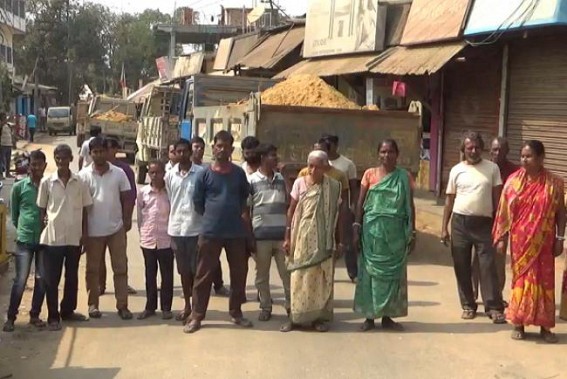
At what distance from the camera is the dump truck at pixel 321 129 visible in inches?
363

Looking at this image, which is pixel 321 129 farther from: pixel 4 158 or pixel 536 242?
pixel 4 158

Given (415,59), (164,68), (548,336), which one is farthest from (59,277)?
(164,68)

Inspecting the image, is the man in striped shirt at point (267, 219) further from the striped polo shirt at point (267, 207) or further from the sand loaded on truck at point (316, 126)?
the sand loaded on truck at point (316, 126)

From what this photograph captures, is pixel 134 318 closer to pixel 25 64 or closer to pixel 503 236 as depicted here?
pixel 503 236

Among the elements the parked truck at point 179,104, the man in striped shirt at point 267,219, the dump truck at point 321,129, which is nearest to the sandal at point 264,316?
the man in striped shirt at point 267,219

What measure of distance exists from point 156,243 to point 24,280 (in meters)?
1.13

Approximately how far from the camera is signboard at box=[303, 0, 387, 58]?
51.2 feet

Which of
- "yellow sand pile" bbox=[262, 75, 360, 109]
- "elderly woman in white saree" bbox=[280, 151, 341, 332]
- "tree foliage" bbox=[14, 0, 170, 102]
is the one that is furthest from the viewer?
"tree foliage" bbox=[14, 0, 170, 102]

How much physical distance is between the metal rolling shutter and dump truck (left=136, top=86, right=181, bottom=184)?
658 centimetres

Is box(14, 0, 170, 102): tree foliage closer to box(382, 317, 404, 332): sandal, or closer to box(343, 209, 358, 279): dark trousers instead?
box(343, 209, 358, 279): dark trousers

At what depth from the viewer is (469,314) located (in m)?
6.87

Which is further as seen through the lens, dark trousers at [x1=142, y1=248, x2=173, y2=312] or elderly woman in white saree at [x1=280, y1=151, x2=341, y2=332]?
dark trousers at [x1=142, y1=248, x2=173, y2=312]

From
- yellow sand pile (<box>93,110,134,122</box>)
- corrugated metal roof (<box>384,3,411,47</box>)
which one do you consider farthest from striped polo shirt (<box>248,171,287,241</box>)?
yellow sand pile (<box>93,110,134,122</box>)

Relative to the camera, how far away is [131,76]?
74750 millimetres
